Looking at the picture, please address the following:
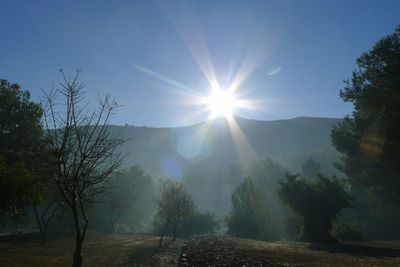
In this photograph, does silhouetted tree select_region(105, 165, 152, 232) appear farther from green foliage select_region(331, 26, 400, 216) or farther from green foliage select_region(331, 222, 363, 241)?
green foliage select_region(331, 26, 400, 216)

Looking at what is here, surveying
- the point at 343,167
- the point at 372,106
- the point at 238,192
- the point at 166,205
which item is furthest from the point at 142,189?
the point at 372,106

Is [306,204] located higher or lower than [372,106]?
lower

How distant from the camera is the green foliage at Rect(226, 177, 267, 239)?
85.8m

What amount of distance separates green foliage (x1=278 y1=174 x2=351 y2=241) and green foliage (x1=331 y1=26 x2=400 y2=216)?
16.4 feet

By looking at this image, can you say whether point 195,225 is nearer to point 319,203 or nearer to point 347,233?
point 347,233

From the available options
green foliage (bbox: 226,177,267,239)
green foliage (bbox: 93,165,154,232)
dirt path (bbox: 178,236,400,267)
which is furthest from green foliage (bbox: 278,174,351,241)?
green foliage (bbox: 93,165,154,232)

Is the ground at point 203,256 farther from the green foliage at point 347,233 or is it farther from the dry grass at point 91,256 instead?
the green foliage at point 347,233

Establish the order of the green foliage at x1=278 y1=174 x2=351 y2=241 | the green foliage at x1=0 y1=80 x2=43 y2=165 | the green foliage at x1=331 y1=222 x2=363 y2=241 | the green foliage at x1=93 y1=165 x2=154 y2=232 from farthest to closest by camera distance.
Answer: the green foliage at x1=93 y1=165 x2=154 y2=232, the green foliage at x1=331 y1=222 x2=363 y2=241, the green foliage at x1=278 y1=174 x2=351 y2=241, the green foliage at x1=0 y1=80 x2=43 y2=165

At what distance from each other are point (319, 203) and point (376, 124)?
22.6m

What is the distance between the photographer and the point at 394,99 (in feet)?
113

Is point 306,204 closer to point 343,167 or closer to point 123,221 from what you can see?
point 343,167

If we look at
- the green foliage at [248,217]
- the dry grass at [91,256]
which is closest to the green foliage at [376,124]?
the dry grass at [91,256]

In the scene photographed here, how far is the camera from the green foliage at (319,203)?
6109 cm

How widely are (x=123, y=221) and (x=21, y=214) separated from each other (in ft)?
312
